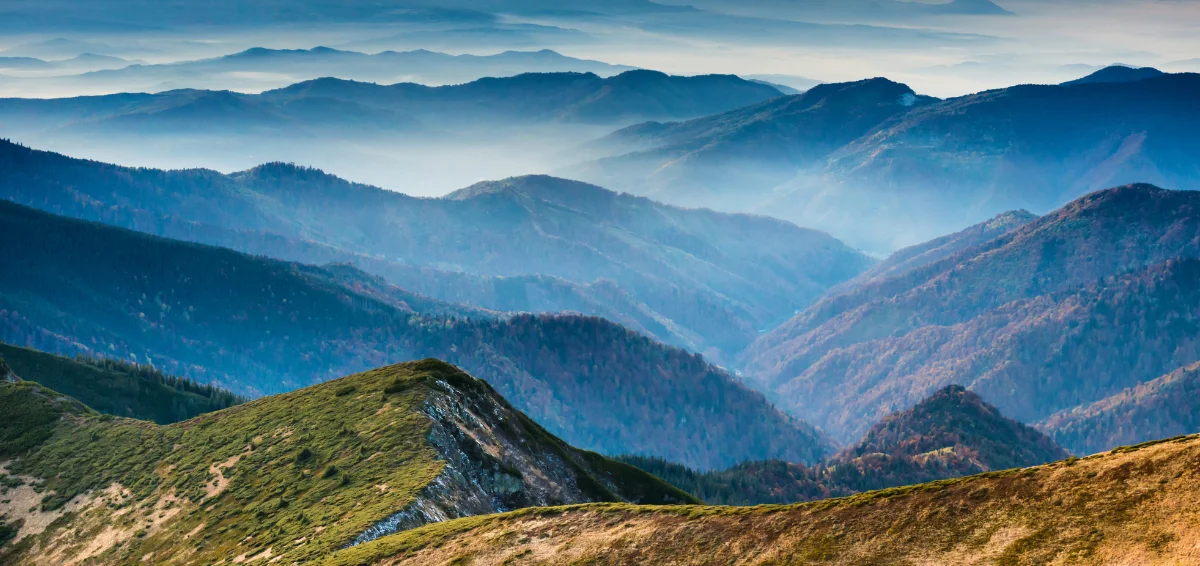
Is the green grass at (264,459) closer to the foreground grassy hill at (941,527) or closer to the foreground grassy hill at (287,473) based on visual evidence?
the foreground grassy hill at (287,473)

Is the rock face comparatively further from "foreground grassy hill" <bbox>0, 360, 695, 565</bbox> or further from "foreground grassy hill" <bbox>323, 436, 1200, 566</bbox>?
"foreground grassy hill" <bbox>323, 436, 1200, 566</bbox>

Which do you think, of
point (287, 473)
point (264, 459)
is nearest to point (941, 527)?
point (287, 473)

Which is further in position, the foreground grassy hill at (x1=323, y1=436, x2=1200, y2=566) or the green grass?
the green grass

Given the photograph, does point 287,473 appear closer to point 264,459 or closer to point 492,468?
point 264,459

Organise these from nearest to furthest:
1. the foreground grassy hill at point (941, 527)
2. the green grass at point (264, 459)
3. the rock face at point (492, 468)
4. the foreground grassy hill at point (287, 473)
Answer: the foreground grassy hill at point (941, 527) → the green grass at point (264, 459) → the foreground grassy hill at point (287, 473) → the rock face at point (492, 468)

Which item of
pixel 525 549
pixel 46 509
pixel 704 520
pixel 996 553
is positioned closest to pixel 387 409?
pixel 46 509

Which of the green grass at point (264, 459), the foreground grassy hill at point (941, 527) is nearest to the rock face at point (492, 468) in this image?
the green grass at point (264, 459)

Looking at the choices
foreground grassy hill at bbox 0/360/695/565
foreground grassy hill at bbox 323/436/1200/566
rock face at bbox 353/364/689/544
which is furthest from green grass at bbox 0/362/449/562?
foreground grassy hill at bbox 323/436/1200/566
